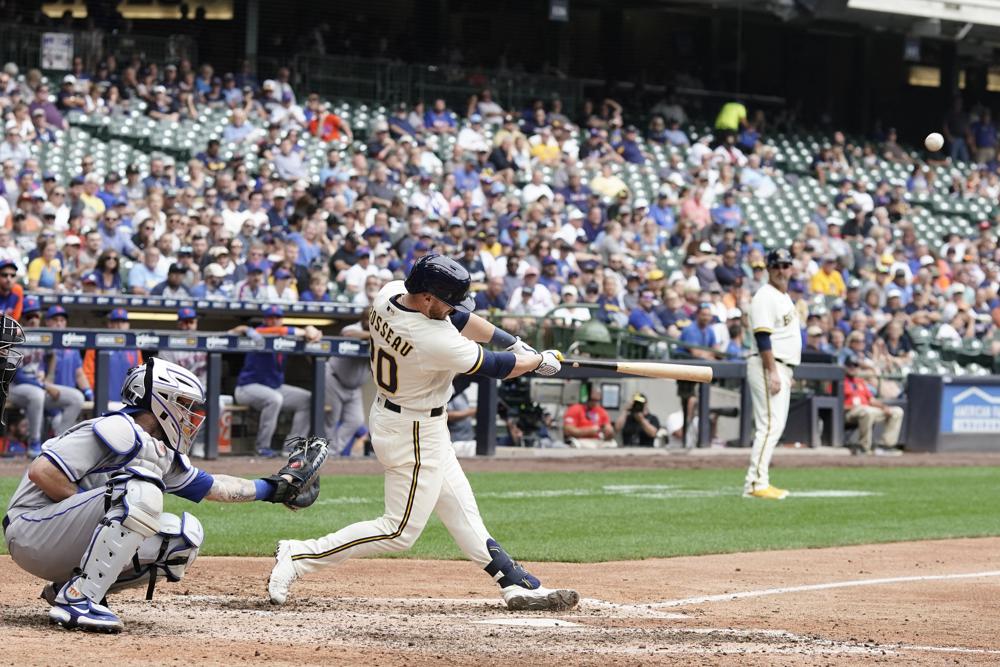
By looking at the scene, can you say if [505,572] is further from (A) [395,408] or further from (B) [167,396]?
(B) [167,396]

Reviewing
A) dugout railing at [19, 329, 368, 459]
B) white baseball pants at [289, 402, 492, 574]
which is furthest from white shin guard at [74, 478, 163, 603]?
dugout railing at [19, 329, 368, 459]

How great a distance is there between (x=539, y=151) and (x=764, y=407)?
12555 mm

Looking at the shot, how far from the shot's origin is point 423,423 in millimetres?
6676

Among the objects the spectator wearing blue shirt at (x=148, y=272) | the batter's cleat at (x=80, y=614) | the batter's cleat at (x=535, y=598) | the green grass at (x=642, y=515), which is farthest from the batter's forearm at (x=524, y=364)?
the spectator wearing blue shirt at (x=148, y=272)

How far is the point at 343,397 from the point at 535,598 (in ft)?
28.4

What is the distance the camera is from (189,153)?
20.6 m

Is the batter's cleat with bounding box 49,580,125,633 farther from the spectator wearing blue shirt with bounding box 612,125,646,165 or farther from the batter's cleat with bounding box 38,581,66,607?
the spectator wearing blue shirt with bounding box 612,125,646,165

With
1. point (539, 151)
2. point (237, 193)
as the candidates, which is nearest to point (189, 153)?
point (237, 193)

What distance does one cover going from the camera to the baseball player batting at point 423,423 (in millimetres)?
6469

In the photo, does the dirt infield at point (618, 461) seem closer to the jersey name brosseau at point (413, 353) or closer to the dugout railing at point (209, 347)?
the dugout railing at point (209, 347)

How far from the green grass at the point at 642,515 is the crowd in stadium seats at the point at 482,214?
351cm

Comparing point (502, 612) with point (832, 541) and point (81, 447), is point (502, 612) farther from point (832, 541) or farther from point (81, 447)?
point (832, 541)

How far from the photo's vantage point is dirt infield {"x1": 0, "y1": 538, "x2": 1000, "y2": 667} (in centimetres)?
557

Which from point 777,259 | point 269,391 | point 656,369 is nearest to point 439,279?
point 656,369
